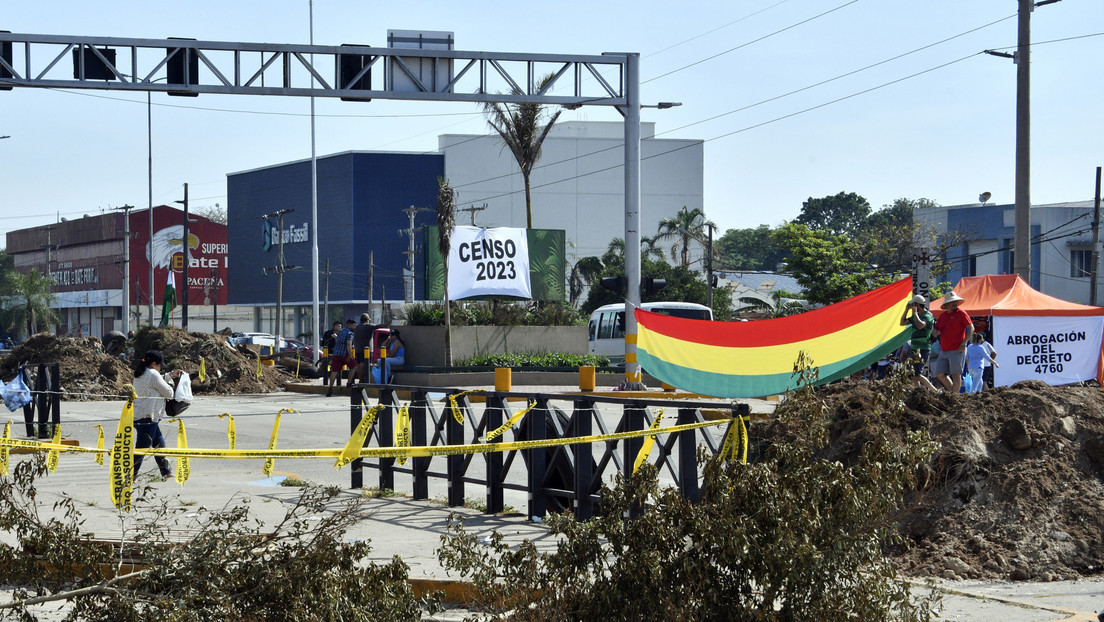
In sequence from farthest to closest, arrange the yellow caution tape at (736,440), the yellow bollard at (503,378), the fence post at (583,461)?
the yellow bollard at (503,378)
the fence post at (583,461)
the yellow caution tape at (736,440)

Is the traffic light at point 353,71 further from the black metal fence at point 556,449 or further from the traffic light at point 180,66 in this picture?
the black metal fence at point 556,449

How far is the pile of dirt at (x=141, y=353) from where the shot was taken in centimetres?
2755

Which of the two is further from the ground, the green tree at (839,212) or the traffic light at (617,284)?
the green tree at (839,212)

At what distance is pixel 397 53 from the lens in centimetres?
2253

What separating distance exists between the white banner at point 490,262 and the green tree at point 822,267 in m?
10.6

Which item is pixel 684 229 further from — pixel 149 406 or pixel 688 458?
pixel 688 458

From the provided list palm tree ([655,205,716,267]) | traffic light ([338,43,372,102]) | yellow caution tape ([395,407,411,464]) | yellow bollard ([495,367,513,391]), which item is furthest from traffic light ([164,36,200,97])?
palm tree ([655,205,716,267])

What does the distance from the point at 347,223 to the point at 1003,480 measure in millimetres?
80453

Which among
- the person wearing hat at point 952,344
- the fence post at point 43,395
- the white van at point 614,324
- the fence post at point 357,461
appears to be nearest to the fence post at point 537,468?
the fence post at point 357,461

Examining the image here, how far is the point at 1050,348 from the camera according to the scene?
705 inches

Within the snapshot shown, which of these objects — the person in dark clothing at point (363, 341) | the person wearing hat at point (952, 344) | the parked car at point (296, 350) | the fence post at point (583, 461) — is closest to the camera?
the fence post at point (583, 461)

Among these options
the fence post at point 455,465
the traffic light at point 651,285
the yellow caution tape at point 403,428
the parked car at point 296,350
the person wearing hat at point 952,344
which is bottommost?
the parked car at point 296,350

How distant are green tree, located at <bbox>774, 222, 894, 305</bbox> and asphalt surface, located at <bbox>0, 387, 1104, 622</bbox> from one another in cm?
2189

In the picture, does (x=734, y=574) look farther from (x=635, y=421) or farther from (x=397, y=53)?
→ (x=397, y=53)
